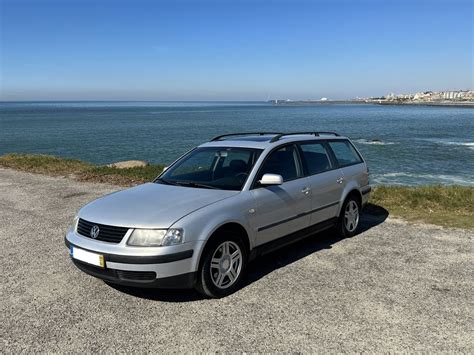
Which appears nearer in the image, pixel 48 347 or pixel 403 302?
pixel 48 347

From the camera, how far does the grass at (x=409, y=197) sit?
317 inches

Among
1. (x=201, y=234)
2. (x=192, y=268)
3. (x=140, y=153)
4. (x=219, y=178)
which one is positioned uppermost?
(x=219, y=178)

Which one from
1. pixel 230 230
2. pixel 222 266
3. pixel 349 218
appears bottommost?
pixel 349 218

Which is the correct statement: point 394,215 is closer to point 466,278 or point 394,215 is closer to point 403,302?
point 466,278

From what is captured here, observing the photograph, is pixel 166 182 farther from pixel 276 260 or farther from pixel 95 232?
pixel 276 260

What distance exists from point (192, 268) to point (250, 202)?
1.06 m

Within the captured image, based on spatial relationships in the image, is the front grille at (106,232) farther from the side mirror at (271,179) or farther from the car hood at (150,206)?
the side mirror at (271,179)

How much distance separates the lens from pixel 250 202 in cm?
484

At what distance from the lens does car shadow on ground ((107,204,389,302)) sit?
4.62 m

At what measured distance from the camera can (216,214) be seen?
4.41 meters

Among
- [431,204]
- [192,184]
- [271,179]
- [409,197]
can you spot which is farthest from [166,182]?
[409,197]

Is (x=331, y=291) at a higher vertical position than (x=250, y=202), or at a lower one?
lower

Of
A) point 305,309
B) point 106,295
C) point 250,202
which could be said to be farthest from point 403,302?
point 106,295

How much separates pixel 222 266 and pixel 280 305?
72 centimetres
